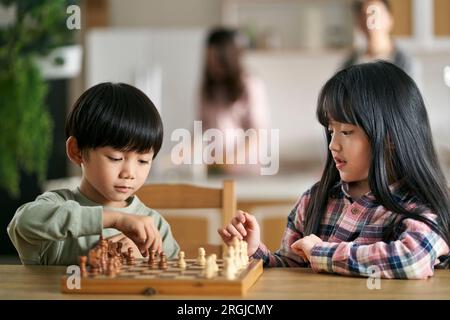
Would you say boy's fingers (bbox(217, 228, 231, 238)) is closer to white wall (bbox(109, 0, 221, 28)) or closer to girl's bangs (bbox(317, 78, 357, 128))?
girl's bangs (bbox(317, 78, 357, 128))

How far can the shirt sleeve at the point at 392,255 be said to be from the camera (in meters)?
1.09

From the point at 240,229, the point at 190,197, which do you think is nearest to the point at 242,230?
the point at 240,229

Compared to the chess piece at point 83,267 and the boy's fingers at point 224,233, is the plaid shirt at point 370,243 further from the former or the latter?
the chess piece at point 83,267

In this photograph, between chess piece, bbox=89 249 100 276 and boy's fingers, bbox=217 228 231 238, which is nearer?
chess piece, bbox=89 249 100 276

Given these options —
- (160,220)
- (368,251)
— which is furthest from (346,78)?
(160,220)

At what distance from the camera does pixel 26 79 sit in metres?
3.05

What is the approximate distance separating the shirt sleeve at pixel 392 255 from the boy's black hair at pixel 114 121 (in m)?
0.29

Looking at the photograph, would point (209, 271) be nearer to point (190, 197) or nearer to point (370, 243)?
point (370, 243)

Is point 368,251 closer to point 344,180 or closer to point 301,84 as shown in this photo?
point 344,180

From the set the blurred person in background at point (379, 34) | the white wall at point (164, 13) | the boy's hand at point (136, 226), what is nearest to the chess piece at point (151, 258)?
the boy's hand at point (136, 226)

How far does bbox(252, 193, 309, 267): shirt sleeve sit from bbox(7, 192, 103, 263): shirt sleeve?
0.31m

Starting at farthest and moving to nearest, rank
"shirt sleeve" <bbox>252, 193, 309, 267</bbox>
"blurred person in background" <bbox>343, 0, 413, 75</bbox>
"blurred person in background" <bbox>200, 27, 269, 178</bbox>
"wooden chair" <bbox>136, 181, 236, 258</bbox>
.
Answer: "blurred person in background" <bbox>200, 27, 269, 178</bbox> → "blurred person in background" <bbox>343, 0, 413, 75</bbox> → "wooden chair" <bbox>136, 181, 236, 258</bbox> → "shirt sleeve" <bbox>252, 193, 309, 267</bbox>

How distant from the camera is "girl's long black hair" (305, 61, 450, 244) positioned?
1166 millimetres

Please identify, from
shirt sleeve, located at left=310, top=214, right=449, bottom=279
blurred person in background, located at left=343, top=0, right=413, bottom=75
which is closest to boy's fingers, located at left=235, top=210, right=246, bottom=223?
shirt sleeve, located at left=310, top=214, right=449, bottom=279
